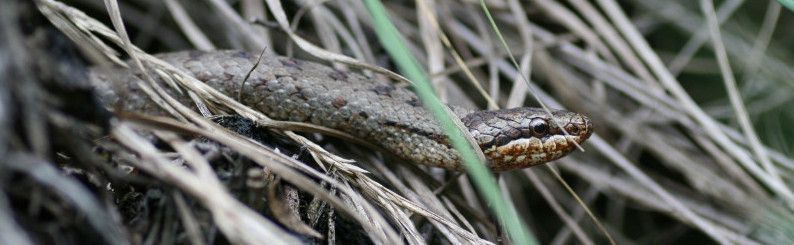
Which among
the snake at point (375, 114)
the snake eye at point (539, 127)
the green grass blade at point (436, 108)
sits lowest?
the snake at point (375, 114)

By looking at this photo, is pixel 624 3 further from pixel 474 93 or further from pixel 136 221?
pixel 136 221

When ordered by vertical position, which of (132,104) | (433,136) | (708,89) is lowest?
(132,104)

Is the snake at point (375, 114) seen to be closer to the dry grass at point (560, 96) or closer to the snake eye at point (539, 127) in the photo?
the snake eye at point (539, 127)

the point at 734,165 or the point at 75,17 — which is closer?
the point at 75,17

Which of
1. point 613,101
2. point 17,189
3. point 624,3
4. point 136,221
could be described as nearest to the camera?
point 17,189

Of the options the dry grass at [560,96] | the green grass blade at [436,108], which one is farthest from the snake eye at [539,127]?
the green grass blade at [436,108]

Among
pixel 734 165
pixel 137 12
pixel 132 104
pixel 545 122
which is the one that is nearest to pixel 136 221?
pixel 132 104

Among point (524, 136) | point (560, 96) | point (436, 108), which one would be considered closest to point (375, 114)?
point (524, 136)

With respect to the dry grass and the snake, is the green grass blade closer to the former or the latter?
the dry grass
